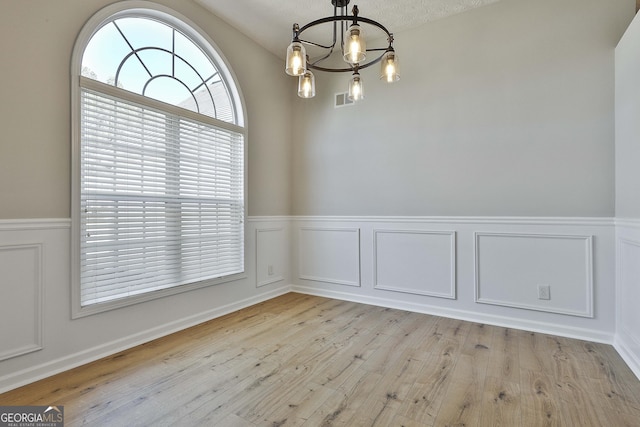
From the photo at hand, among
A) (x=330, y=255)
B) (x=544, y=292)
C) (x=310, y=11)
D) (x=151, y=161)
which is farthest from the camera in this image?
(x=330, y=255)

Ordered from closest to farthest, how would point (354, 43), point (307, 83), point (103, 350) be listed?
1. point (354, 43)
2. point (307, 83)
3. point (103, 350)

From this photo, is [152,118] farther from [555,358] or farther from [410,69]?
[555,358]

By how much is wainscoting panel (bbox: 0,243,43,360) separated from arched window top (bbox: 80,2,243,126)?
49.1 inches

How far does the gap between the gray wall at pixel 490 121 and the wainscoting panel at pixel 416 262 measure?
26cm

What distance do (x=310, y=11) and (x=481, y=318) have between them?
324cm

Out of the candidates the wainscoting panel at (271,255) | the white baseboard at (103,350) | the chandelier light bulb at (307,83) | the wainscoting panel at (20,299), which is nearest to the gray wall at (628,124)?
the chandelier light bulb at (307,83)

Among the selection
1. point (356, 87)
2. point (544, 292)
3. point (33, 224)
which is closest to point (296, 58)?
point (356, 87)

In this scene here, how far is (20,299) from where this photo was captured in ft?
6.29

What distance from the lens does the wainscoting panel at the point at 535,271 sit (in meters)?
2.60

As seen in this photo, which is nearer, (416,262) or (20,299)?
(20,299)

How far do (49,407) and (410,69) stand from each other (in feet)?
12.3

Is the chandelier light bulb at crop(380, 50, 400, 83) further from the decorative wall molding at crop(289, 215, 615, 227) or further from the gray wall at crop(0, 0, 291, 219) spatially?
the gray wall at crop(0, 0, 291, 219)

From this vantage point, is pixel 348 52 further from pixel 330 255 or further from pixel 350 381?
pixel 330 255

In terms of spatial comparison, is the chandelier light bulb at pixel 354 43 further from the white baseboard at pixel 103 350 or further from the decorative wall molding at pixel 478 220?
the white baseboard at pixel 103 350
